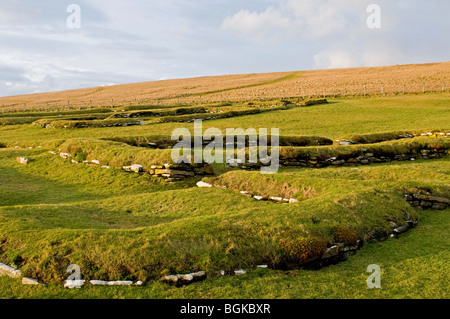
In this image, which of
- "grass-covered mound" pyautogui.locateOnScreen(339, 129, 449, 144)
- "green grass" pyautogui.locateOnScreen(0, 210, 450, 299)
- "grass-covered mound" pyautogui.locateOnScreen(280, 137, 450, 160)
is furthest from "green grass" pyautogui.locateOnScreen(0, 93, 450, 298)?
"grass-covered mound" pyautogui.locateOnScreen(339, 129, 449, 144)

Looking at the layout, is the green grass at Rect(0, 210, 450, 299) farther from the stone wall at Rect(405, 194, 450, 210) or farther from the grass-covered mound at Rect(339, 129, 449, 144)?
the grass-covered mound at Rect(339, 129, 449, 144)

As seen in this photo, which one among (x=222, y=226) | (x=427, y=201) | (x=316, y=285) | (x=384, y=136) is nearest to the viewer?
(x=316, y=285)

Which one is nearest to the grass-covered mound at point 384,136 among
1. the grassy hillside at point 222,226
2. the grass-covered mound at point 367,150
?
the grass-covered mound at point 367,150

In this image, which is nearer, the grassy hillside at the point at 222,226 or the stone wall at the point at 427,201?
the grassy hillside at the point at 222,226

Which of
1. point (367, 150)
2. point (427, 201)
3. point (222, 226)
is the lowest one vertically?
point (427, 201)

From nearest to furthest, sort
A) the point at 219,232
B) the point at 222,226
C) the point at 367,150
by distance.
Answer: the point at 219,232 → the point at 222,226 → the point at 367,150

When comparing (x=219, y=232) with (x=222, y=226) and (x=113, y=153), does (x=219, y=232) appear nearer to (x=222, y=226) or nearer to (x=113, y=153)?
(x=222, y=226)

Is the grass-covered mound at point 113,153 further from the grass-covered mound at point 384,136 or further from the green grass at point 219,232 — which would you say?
the grass-covered mound at point 384,136

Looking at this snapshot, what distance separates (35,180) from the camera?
17.3 m

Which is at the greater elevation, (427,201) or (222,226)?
(222,226)

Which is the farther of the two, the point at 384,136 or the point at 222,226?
the point at 384,136

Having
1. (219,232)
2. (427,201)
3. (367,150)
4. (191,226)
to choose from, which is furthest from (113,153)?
(427,201)
